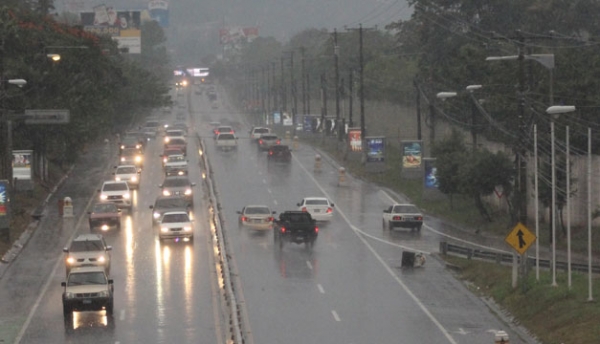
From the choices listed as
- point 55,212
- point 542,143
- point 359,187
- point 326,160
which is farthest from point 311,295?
point 326,160

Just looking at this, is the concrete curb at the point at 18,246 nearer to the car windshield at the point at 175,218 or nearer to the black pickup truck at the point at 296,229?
the car windshield at the point at 175,218

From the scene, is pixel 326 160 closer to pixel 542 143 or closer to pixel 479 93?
pixel 479 93

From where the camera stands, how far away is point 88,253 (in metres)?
50.1

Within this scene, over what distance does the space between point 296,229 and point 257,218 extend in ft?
20.1

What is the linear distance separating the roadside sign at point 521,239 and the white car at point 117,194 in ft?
105

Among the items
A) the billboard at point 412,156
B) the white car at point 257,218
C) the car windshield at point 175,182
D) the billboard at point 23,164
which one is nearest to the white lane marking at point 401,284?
the white car at point 257,218

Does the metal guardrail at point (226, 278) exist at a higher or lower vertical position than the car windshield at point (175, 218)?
lower

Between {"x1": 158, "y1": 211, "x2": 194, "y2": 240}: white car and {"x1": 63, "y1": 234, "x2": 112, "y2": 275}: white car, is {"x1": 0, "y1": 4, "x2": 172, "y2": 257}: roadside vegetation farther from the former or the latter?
{"x1": 63, "y1": 234, "x2": 112, "y2": 275}: white car

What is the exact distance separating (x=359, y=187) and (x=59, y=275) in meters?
36.6

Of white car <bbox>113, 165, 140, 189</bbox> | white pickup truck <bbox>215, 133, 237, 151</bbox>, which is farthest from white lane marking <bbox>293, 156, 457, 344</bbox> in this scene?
white pickup truck <bbox>215, 133, 237, 151</bbox>

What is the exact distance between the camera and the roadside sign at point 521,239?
44.4 metres

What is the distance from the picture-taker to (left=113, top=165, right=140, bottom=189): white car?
3310 inches

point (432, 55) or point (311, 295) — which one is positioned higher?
point (432, 55)

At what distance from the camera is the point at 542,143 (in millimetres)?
65875
